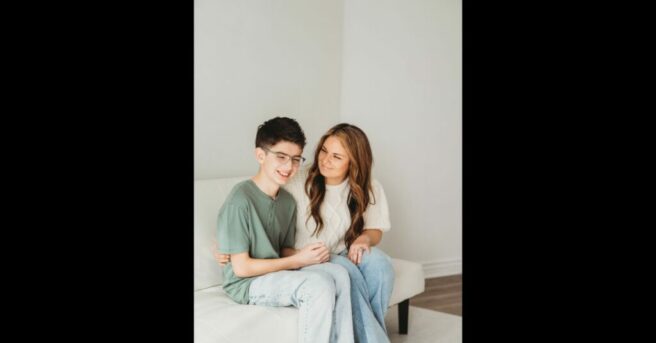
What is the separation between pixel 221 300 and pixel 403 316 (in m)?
0.82

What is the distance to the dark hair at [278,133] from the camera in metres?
1.91

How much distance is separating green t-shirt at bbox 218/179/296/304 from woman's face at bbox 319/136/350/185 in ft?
0.74

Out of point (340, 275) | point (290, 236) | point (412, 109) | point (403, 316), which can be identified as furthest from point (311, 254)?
point (412, 109)

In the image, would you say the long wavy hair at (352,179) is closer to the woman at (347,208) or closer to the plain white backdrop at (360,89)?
the woman at (347,208)

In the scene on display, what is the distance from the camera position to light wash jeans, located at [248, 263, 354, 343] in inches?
65.2

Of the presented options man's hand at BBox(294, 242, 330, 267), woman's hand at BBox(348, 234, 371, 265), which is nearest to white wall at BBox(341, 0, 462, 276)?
woman's hand at BBox(348, 234, 371, 265)

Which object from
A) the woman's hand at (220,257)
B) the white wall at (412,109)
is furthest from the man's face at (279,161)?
the white wall at (412,109)

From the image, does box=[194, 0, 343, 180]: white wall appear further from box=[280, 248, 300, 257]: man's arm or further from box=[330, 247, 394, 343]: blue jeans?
box=[330, 247, 394, 343]: blue jeans

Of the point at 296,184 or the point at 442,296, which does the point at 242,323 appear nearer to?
the point at 296,184
